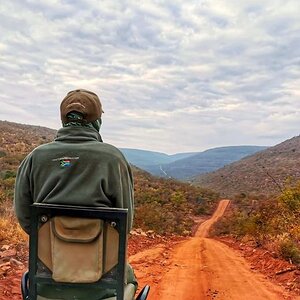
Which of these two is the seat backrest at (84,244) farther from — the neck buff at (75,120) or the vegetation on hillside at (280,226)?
the vegetation on hillside at (280,226)

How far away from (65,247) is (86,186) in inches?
13.3

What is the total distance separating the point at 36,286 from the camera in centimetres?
222

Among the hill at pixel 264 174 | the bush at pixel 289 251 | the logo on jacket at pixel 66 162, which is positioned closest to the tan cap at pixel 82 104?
Result: the logo on jacket at pixel 66 162

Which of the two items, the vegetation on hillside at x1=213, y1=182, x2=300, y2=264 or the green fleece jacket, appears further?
the vegetation on hillside at x1=213, y1=182, x2=300, y2=264

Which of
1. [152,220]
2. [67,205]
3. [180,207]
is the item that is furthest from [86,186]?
[180,207]

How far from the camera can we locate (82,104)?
2.46 metres

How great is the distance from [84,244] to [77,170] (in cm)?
41

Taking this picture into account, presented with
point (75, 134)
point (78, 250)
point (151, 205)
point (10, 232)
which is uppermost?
point (75, 134)

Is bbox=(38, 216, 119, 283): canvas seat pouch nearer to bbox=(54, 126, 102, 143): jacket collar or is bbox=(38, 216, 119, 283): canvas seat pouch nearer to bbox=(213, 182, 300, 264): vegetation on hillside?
bbox=(54, 126, 102, 143): jacket collar

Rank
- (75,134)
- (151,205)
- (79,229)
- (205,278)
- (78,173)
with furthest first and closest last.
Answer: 1. (151,205)
2. (205,278)
3. (75,134)
4. (78,173)
5. (79,229)

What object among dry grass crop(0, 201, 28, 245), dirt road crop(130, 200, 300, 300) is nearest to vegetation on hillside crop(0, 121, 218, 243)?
dry grass crop(0, 201, 28, 245)

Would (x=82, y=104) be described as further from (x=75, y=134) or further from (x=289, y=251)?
(x=289, y=251)

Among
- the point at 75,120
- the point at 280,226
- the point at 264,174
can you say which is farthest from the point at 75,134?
the point at 264,174

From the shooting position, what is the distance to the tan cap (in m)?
2.46
